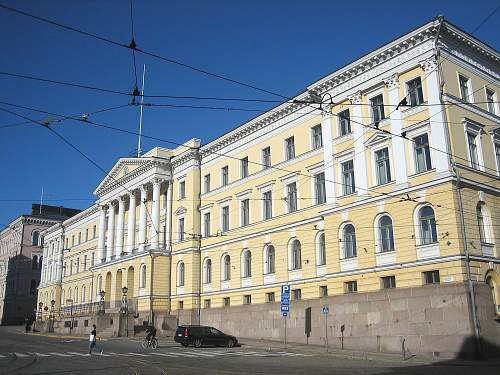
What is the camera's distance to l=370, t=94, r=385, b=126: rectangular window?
34656mm

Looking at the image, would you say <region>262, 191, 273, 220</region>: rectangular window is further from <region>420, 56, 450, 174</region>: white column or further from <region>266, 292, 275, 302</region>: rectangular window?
<region>420, 56, 450, 174</region>: white column

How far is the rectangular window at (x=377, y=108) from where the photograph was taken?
3466cm

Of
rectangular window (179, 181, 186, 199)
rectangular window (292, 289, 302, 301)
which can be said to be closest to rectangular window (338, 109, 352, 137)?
rectangular window (292, 289, 302, 301)

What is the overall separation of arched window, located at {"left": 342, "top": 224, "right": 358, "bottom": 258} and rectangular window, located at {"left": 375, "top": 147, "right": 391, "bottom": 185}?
3.75 m

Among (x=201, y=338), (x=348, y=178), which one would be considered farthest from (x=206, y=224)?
(x=348, y=178)

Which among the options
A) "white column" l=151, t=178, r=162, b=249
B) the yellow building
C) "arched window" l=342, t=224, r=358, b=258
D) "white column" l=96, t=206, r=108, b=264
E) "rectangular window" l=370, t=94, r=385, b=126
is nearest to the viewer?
the yellow building

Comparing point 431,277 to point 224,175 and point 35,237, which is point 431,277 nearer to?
point 224,175

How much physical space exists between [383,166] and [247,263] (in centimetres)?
1734

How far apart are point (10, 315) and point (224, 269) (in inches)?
2666

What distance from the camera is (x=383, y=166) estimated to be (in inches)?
1344

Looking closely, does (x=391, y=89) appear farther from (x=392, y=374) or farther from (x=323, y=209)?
(x=392, y=374)

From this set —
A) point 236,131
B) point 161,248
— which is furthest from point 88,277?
point 236,131

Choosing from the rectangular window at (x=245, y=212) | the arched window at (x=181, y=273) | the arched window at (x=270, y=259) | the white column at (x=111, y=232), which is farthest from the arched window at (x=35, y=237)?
the arched window at (x=270, y=259)

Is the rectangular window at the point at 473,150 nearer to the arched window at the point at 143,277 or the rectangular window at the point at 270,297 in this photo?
the rectangular window at the point at 270,297
